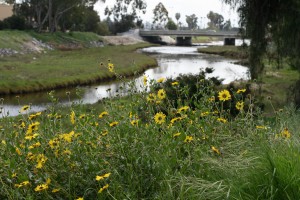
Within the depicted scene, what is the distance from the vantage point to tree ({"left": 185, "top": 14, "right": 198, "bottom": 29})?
6467 inches

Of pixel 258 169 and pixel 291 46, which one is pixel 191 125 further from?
pixel 291 46

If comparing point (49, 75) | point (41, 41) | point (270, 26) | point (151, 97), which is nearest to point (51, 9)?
point (41, 41)

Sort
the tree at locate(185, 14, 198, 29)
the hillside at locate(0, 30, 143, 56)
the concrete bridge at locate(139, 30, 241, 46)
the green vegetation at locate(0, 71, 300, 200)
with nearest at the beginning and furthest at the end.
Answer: the green vegetation at locate(0, 71, 300, 200) → the hillside at locate(0, 30, 143, 56) → the concrete bridge at locate(139, 30, 241, 46) → the tree at locate(185, 14, 198, 29)

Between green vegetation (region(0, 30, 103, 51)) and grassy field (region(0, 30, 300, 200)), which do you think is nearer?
grassy field (region(0, 30, 300, 200))

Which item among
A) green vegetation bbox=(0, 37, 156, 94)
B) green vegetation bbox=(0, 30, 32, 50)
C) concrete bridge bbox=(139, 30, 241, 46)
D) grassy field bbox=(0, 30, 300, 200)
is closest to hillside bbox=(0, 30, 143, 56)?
green vegetation bbox=(0, 30, 32, 50)

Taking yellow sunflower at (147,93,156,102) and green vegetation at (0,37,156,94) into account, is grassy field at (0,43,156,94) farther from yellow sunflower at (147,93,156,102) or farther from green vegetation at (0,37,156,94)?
yellow sunflower at (147,93,156,102)

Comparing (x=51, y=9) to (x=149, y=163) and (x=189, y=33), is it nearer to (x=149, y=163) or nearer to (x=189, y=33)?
(x=189, y=33)

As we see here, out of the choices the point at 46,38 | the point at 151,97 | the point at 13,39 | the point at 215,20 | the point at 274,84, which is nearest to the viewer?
the point at 151,97

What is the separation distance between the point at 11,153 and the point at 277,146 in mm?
2580

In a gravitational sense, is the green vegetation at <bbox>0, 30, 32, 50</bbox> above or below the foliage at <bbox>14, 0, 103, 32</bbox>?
below

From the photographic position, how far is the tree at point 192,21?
164 metres

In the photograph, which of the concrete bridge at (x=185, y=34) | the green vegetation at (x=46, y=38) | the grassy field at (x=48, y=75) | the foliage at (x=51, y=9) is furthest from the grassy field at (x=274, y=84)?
the concrete bridge at (x=185, y=34)

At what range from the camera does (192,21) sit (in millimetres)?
165500

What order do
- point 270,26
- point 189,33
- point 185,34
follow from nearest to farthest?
point 270,26, point 189,33, point 185,34
